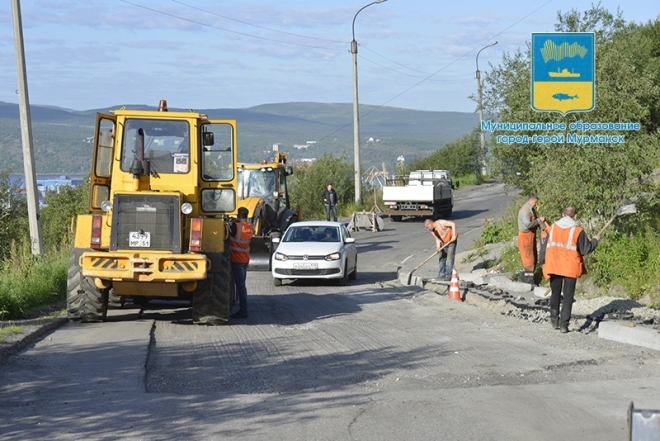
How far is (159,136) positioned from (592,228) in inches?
332

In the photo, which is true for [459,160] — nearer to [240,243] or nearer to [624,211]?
[624,211]

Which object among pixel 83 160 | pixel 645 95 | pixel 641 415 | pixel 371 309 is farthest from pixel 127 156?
pixel 83 160

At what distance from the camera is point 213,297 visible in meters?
13.9

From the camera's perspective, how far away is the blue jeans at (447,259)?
2070cm

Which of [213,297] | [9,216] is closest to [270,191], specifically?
[9,216]

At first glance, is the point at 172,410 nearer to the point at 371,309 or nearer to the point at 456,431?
the point at 456,431

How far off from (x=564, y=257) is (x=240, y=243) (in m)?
5.12

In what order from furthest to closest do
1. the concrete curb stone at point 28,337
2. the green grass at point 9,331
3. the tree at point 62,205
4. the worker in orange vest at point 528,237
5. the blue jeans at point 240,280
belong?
the tree at point 62,205 < the worker in orange vest at point 528,237 < the blue jeans at point 240,280 < the green grass at point 9,331 < the concrete curb stone at point 28,337

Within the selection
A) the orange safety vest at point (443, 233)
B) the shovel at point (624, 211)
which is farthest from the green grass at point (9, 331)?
the orange safety vest at point (443, 233)

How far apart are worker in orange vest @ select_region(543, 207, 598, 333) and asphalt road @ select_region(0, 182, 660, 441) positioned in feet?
1.80

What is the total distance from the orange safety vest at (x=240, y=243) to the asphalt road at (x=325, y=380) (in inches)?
42.0

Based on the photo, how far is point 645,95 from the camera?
17984 mm

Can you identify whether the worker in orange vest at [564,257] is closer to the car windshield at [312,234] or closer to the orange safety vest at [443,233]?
the orange safety vest at [443,233]

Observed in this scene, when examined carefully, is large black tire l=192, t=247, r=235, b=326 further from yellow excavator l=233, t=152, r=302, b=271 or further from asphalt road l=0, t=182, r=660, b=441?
yellow excavator l=233, t=152, r=302, b=271
